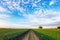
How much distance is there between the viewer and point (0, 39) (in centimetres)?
2702

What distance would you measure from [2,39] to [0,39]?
A: 1.15 feet

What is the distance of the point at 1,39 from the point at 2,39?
1.14 ft

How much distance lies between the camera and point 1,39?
2719cm

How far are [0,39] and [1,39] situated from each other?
0.22 metres

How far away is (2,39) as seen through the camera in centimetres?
2691
